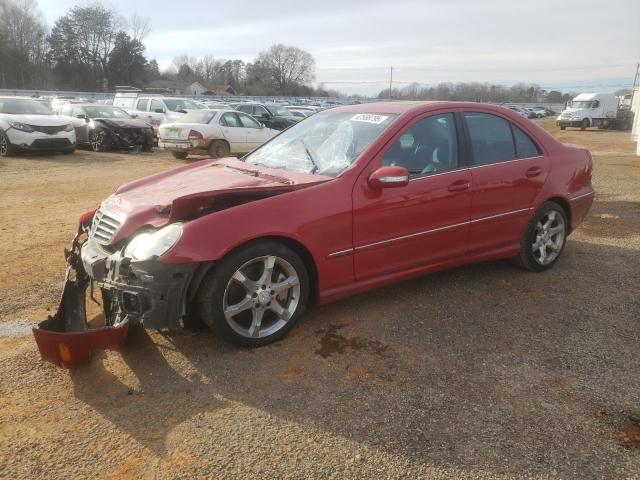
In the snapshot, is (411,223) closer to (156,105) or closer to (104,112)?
(104,112)

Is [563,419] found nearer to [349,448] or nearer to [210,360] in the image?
[349,448]

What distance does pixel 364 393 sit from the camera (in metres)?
2.89

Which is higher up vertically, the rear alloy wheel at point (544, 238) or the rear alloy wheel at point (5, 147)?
Answer: the rear alloy wheel at point (5, 147)

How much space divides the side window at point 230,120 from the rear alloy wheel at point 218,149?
1.98ft

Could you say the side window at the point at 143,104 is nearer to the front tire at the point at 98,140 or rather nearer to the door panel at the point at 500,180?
the front tire at the point at 98,140

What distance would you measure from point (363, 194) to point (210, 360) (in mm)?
1556

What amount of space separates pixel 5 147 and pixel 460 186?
13.7 meters

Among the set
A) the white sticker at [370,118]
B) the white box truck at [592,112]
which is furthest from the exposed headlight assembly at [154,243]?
the white box truck at [592,112]

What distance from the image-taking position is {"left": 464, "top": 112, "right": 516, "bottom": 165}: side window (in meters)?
4.32

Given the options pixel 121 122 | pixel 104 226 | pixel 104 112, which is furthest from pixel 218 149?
pixel 104 226

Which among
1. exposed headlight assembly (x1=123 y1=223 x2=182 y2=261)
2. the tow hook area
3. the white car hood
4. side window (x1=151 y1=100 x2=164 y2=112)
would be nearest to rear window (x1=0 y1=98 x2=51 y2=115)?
the white car hood

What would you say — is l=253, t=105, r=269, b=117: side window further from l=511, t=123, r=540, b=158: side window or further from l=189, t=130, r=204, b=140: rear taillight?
l=511, t=123, r=540, b=158: side window

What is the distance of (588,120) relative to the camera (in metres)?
37.3

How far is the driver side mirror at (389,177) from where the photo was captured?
11.6 ft
